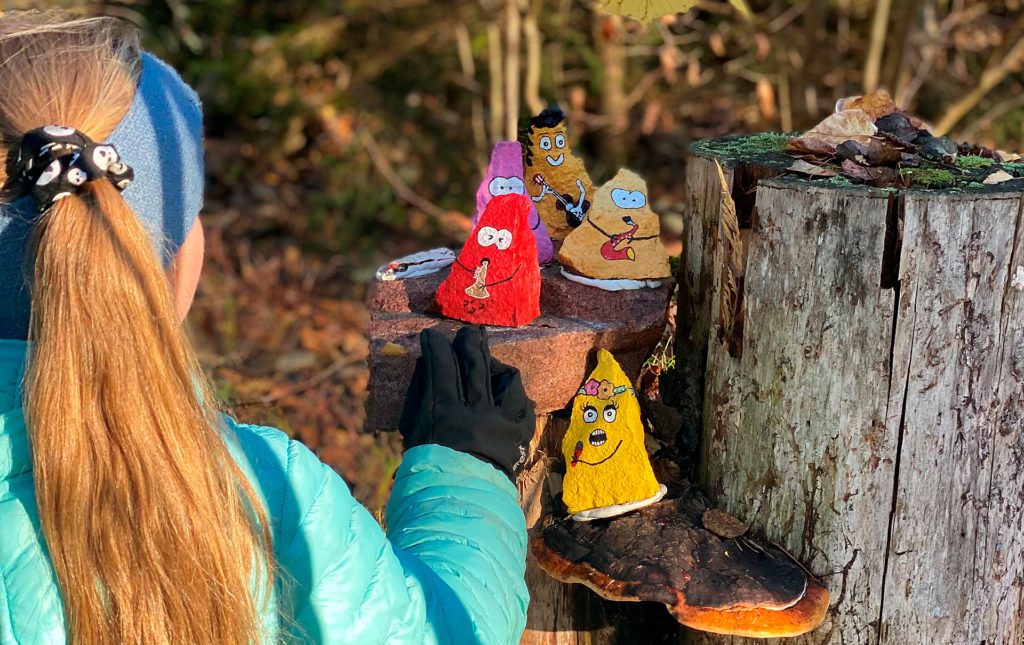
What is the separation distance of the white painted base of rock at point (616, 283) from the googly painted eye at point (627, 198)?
19 cm

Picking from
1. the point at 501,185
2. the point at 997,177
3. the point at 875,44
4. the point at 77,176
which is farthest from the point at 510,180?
the point at 875,44

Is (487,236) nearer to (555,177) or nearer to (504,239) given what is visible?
(504,239)

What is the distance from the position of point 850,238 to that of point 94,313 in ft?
4.45

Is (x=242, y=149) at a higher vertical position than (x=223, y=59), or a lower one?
lower

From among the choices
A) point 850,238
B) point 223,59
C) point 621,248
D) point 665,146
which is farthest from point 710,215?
point 223,59

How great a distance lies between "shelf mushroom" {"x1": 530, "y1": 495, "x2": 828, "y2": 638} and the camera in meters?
1.99

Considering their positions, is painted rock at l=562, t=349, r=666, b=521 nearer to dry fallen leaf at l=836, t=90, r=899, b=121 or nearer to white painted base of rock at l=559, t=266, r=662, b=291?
white painted base of rock at l=559, t=266, r=662, b=291

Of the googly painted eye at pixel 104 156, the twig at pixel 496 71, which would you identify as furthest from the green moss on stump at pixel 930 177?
the twig at pixel 496 71

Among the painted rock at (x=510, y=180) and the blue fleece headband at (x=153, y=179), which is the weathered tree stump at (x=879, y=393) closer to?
Result: the painted rock at (x=510, y=180)

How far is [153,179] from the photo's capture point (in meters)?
1.57

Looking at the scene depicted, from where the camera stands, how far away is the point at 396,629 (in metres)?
1.61

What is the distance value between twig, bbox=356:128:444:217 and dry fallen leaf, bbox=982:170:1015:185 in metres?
4.92

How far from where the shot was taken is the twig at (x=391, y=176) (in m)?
7.06

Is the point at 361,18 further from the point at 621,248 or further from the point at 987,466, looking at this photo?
the point at 987,466
